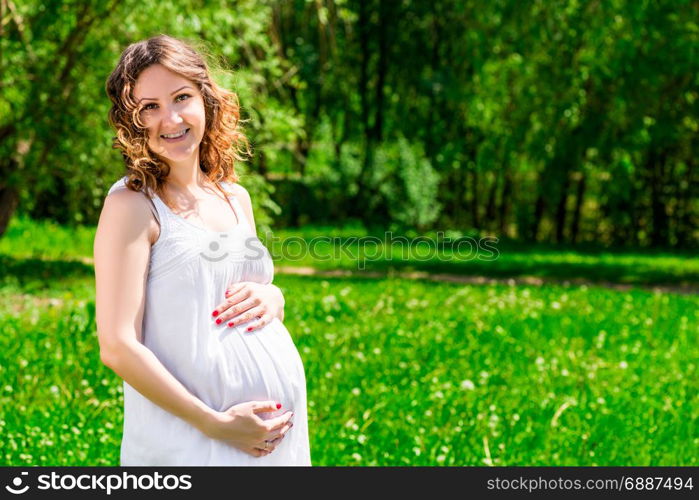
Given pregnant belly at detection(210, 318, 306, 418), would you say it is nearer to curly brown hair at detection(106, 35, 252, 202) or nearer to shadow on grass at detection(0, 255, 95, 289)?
curly brown hair at detection(106, 35, 252, 202)

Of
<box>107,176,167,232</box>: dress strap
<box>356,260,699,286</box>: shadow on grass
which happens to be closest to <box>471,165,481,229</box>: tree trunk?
<box>356,260,699,286</box>: shadow on grass

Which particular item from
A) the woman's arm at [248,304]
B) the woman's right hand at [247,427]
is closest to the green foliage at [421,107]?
the woman's arm at [248,304]

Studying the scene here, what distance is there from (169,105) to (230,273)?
42cm

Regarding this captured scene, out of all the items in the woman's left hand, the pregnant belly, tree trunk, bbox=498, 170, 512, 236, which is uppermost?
tree trunk, bbox=498, 170, 512, 236

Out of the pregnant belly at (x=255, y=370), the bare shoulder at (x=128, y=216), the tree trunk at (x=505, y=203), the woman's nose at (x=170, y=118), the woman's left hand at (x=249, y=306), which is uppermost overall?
the tree trunk at (x=505, y=203)

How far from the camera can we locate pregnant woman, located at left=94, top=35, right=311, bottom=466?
1933 millimetres

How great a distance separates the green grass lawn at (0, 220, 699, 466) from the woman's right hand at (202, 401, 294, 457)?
8.47 ft

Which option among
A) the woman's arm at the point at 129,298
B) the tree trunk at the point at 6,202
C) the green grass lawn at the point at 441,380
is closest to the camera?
the woman's arm at the point at 129,298

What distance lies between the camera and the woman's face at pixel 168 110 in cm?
203

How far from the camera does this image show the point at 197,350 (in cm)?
200

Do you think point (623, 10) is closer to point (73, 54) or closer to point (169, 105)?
point (73, 54)

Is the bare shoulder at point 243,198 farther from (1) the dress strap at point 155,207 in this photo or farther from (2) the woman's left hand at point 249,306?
(1) the dress strap at point 155,207

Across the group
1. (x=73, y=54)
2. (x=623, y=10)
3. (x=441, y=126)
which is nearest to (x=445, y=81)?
(x=441, y=126)

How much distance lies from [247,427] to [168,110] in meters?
0.77
